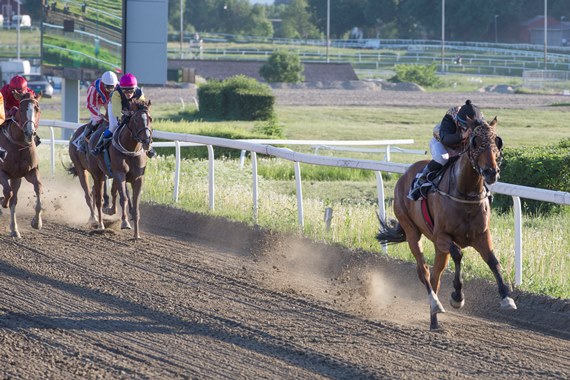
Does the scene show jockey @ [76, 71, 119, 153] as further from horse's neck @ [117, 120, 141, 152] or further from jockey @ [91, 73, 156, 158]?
horse's neck @ [117, 120, 141, 152]

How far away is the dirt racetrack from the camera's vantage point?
20.3ft

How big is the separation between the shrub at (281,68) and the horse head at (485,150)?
49324 millimetres

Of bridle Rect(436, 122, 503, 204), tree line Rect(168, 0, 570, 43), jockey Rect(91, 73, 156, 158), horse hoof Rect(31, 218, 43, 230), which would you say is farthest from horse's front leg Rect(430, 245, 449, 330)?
tree line Rect(168, 0, 570, 43)

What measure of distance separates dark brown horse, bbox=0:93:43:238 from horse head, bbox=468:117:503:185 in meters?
6.07

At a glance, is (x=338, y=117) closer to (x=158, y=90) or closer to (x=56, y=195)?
(x=158, y=90)

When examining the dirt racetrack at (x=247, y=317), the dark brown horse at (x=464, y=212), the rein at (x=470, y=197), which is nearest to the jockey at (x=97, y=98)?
the dirt racetrack at (x=247, y=317)

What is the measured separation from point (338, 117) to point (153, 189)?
23.7 meters

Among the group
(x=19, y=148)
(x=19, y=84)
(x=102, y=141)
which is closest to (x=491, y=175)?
(x=102, y=141)

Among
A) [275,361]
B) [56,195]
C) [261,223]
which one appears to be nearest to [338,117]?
[56,195]

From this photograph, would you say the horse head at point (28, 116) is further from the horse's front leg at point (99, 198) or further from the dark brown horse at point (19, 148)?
the horse's front leg at point (99, 198)

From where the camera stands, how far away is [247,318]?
24.7 ft

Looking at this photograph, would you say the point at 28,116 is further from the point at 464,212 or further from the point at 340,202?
the point at 464,212

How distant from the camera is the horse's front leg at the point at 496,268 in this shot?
6820 millimetres

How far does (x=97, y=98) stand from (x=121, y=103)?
106 cm
